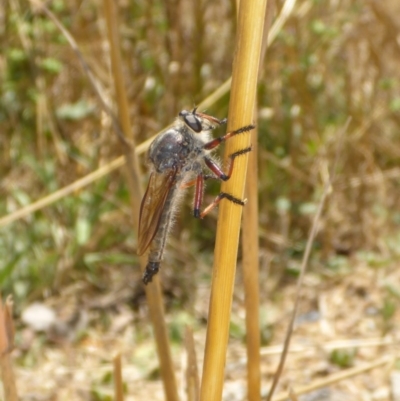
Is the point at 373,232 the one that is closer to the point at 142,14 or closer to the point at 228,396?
the point at 228,396

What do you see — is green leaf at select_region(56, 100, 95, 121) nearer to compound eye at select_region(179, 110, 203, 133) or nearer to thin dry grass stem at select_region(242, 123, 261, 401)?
compound eye at select_region(179, 110, 203, 133)

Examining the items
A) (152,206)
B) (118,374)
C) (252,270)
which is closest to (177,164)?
(152,206)

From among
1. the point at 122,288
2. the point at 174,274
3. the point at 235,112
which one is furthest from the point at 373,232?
the point at 235,112

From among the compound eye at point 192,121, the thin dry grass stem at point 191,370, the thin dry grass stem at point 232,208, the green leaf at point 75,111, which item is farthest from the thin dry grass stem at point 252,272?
the green leaf at point 75,111

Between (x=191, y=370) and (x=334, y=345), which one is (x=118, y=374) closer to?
(x=191, y=370)

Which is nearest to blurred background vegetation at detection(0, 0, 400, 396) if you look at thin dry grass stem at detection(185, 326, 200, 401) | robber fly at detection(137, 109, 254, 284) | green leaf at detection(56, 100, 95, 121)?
green leaf at detection(56, 100, 95, 121)

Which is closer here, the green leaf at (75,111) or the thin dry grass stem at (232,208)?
the thin dry grass stem at (232,208)

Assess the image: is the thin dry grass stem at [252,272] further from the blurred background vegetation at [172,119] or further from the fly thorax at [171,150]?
the blurred background vegetation at [172,119]
